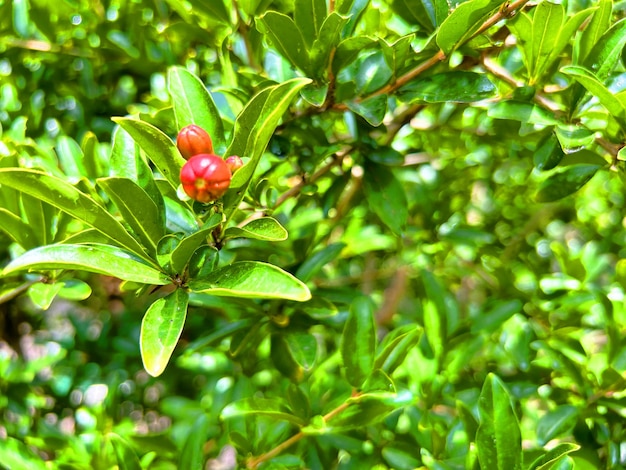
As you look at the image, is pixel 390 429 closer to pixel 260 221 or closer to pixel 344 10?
pixel 260 221

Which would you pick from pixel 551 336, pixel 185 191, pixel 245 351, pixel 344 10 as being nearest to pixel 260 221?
pixel 185 191

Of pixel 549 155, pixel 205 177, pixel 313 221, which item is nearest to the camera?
pixel 205 177

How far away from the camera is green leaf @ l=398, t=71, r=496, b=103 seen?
81 centimetres

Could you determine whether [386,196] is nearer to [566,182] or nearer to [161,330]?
[566,182]

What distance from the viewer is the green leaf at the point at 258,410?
0.82 meters

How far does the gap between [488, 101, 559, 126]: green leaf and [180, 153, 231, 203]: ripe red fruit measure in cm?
40

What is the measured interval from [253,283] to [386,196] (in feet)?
1.45

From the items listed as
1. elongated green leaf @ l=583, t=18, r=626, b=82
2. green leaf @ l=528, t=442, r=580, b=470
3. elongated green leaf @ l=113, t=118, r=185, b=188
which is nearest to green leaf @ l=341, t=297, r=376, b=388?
green leaf @ l=528, t=442, r=580, b=470

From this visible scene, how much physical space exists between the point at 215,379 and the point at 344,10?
0.98 m

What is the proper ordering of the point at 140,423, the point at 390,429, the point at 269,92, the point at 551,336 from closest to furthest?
1. the point at 269,92
2. the point at 390,429
3. the point at 551,336
4. the point at 140,423

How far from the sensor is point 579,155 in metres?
0.91

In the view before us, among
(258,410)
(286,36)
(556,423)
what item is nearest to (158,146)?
(286,36)

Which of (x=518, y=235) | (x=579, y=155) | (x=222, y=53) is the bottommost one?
(x=518, y=235)

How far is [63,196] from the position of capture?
0.64 metres
